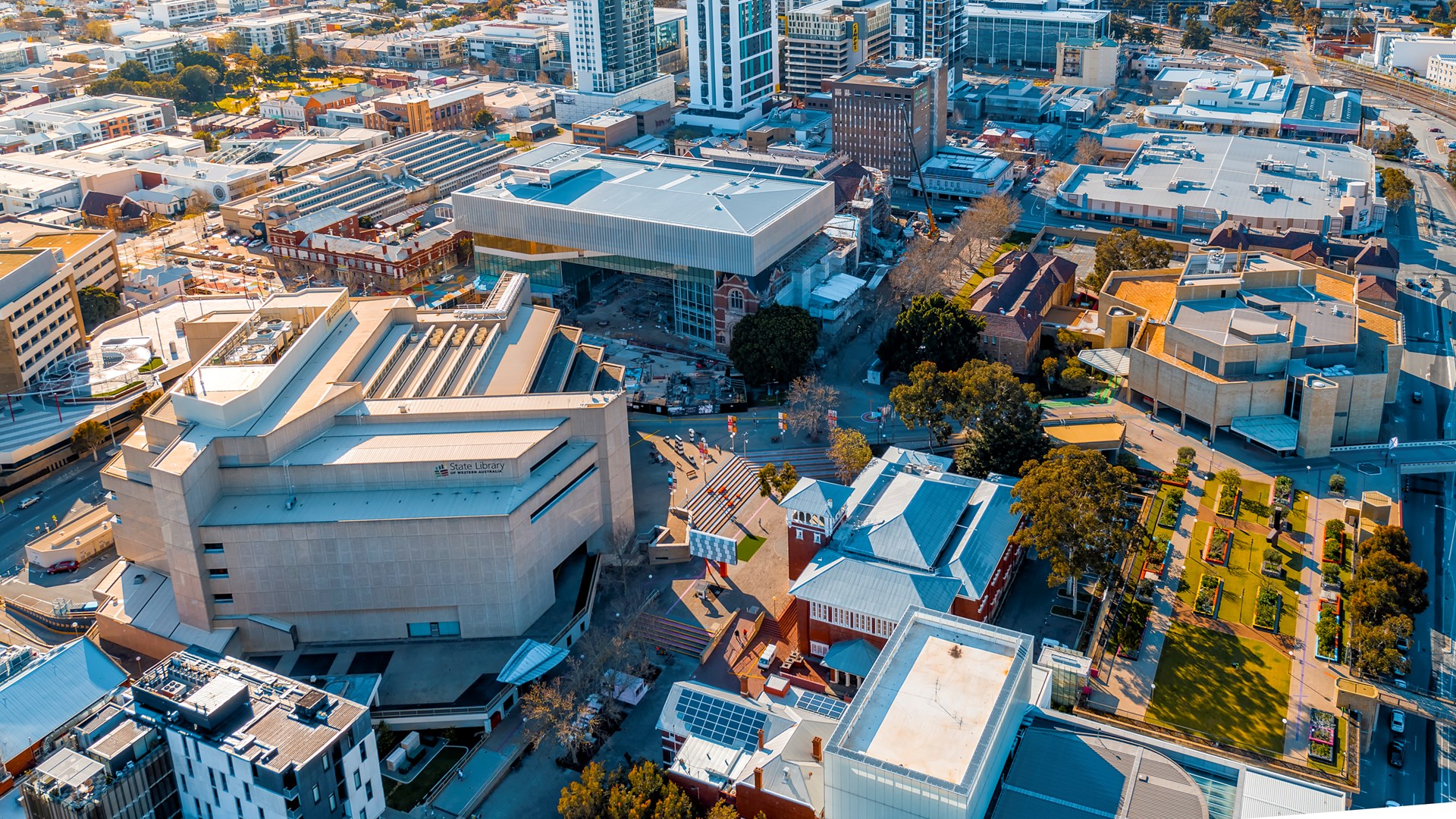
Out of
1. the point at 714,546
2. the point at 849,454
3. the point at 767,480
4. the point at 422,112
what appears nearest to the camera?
the point at 714,546

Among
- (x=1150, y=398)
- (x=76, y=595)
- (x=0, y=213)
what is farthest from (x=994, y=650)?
(x=0, y=213)

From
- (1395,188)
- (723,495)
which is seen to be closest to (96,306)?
(723,495)

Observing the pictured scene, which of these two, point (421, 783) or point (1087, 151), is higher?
point (1087, 151)

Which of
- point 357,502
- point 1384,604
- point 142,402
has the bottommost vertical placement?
point 1384,604

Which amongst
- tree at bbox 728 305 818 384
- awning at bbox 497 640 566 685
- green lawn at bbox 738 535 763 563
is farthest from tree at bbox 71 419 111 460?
green lawn at bbox 738 535 763 563

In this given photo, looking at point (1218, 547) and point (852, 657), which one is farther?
point (1218, 547)

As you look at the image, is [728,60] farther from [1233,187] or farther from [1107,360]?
[1107,360]
